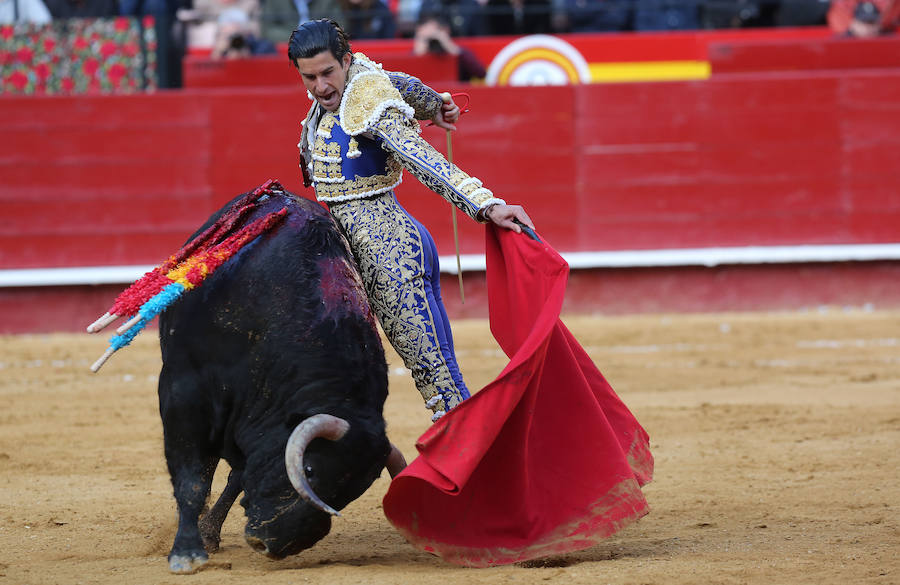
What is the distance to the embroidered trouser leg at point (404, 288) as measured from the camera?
2.76m

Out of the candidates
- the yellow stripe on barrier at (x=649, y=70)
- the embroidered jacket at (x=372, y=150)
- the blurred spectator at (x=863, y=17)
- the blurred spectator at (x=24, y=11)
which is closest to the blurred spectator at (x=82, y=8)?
the blurred spectator at (x=24, y=11)

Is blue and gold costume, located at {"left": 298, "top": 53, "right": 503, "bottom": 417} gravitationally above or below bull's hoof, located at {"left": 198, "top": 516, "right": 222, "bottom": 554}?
above

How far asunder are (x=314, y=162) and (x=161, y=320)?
49 centimetres

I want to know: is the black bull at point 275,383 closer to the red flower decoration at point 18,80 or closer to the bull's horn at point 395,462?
the bull's horn at point 395,462

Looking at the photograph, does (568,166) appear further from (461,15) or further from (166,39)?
(166,39)

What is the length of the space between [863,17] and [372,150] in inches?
200

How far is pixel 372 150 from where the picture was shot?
2.77m

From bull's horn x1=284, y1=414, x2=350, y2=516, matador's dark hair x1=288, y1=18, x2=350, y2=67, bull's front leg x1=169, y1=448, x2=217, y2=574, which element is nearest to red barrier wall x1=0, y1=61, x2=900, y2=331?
matador's dark hair x1=288, y1=18, x2=350, y2=67

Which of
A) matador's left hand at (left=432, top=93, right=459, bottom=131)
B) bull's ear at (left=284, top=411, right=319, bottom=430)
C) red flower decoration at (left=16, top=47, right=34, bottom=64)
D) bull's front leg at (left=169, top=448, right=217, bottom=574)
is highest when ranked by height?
matador's left hand at (left=432, top=93, right=459, bottom=131)

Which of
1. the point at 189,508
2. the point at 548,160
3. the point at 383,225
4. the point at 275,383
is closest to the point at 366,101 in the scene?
the point at 383,225

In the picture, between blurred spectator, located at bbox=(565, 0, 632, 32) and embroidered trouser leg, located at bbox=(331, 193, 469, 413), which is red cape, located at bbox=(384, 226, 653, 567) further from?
blurred spectator, located at bbox=(565, 0, 632, 32)

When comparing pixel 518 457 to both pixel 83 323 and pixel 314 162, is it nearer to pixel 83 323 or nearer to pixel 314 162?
pixel 314 162

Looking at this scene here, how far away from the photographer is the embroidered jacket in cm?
264

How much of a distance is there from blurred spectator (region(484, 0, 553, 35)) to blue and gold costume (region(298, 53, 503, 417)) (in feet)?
13.4
